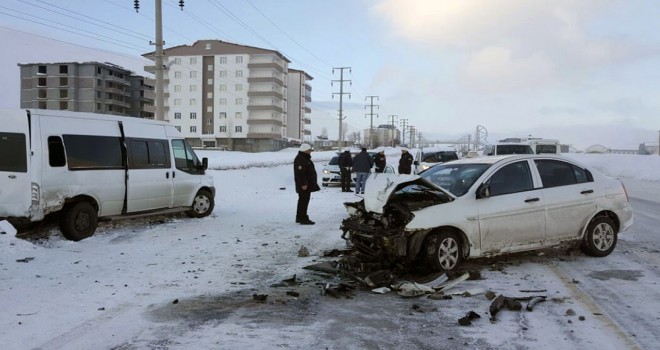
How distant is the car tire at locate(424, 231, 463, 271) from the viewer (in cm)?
651

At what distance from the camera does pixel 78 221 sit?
9.05m

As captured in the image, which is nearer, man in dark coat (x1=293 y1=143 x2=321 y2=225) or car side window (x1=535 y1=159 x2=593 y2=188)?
car side window (x1=535 y1=159 x2=593 y2=188)

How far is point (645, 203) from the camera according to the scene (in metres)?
16.4

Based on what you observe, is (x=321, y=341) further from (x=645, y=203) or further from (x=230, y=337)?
(x=645, y=203)

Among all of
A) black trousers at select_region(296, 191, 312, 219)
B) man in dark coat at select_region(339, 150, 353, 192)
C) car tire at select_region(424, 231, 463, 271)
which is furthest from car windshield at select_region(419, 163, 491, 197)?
man in dark coat at select_region(339, 150, 353, 192)

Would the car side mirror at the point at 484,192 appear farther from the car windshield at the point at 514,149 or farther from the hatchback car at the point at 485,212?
the car windshield at the point at 514,149

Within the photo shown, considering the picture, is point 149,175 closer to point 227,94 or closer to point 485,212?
point 485,212

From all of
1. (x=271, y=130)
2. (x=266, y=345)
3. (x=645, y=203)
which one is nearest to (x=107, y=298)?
(x=266, y=345)

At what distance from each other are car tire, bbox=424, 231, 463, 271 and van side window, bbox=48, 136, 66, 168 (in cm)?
649

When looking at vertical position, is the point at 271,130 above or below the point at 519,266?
above

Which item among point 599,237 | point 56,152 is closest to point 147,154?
point 56,152

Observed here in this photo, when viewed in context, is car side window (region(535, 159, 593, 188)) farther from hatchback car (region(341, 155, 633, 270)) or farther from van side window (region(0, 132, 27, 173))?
van side window (region(0, 132, 27, 173))

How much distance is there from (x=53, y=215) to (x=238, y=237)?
10.8 feet

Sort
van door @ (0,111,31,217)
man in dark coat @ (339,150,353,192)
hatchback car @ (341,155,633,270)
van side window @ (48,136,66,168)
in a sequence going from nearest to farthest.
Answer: hatchback car @ (341,155,633,270), van door @ (0,111,31,217), van side window @ (48,136,66,168), man in dark coat @ (339,150,353,192)
